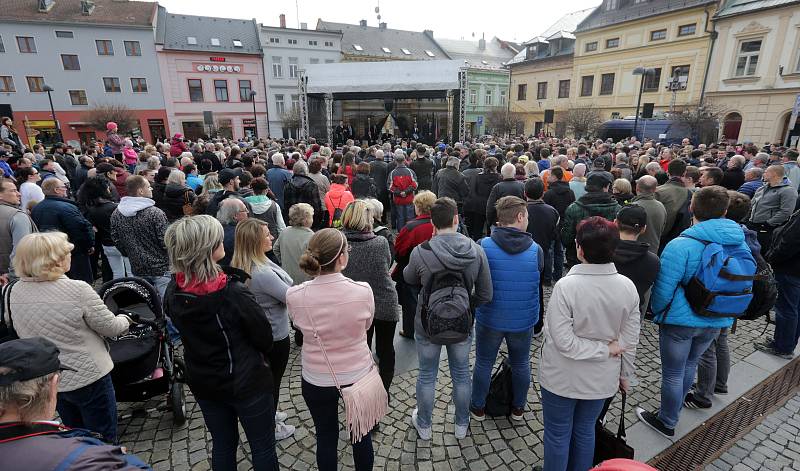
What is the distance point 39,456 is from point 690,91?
3062cm

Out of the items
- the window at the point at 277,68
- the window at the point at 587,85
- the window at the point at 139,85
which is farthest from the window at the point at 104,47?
the window at the point at 587,85

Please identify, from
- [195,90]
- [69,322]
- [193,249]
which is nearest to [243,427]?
[193,249]

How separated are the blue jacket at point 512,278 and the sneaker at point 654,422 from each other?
1361 mm

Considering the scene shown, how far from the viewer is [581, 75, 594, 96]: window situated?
96.7 feet

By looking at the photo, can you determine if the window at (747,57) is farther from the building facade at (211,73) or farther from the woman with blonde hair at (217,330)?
the building facade at (211,73)

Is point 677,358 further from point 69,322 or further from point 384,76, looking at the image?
point 384,76

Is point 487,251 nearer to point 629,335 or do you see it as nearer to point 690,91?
point 629,335

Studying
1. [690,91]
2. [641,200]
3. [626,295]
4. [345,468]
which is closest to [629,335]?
[626,295]

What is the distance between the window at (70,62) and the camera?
90.3 ft

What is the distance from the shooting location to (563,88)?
32.1 meters

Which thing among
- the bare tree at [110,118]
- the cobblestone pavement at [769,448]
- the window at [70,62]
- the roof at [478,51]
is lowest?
the cobblestone pavement at [769,448]

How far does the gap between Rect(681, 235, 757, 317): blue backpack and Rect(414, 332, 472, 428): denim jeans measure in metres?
1.60

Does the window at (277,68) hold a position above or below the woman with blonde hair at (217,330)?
above

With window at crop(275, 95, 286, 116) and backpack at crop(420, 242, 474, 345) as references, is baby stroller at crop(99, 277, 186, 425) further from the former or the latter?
window at crop(275, 95, 286, 116)
